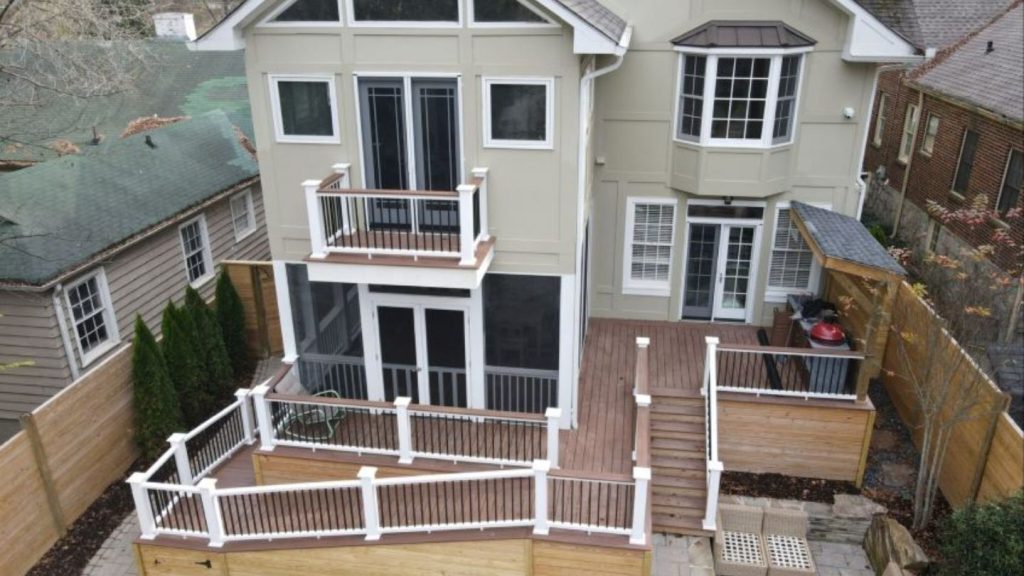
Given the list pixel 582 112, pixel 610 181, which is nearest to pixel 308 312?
pixel 582 112

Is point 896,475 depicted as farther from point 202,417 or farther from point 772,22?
point 202,417

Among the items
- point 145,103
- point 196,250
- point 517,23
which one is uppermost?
point 517,23

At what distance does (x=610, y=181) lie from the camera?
1273cm

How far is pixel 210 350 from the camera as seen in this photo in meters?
12.3

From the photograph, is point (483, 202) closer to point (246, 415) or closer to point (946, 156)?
point (246, 415)

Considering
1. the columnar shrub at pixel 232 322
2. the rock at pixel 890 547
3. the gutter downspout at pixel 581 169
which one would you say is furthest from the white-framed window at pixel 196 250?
the rock at pixel 890 547

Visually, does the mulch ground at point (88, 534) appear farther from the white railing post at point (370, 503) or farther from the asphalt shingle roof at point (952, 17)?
the asphalt shingle roof at point (952, 17)

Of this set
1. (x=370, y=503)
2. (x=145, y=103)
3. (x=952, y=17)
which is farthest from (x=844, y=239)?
(x=145, y=103)

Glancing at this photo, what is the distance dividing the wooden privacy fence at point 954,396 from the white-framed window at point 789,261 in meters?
1.12

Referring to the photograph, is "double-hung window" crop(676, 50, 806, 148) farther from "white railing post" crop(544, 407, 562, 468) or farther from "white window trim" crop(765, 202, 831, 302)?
"white railing post" crop(544, 407, 562, 468)

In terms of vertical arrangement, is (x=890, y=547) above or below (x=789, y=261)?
below

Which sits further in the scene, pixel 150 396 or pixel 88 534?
pixel 150 396

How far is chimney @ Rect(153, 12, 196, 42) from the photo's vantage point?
2495 cm

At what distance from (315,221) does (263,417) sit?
2826mm
